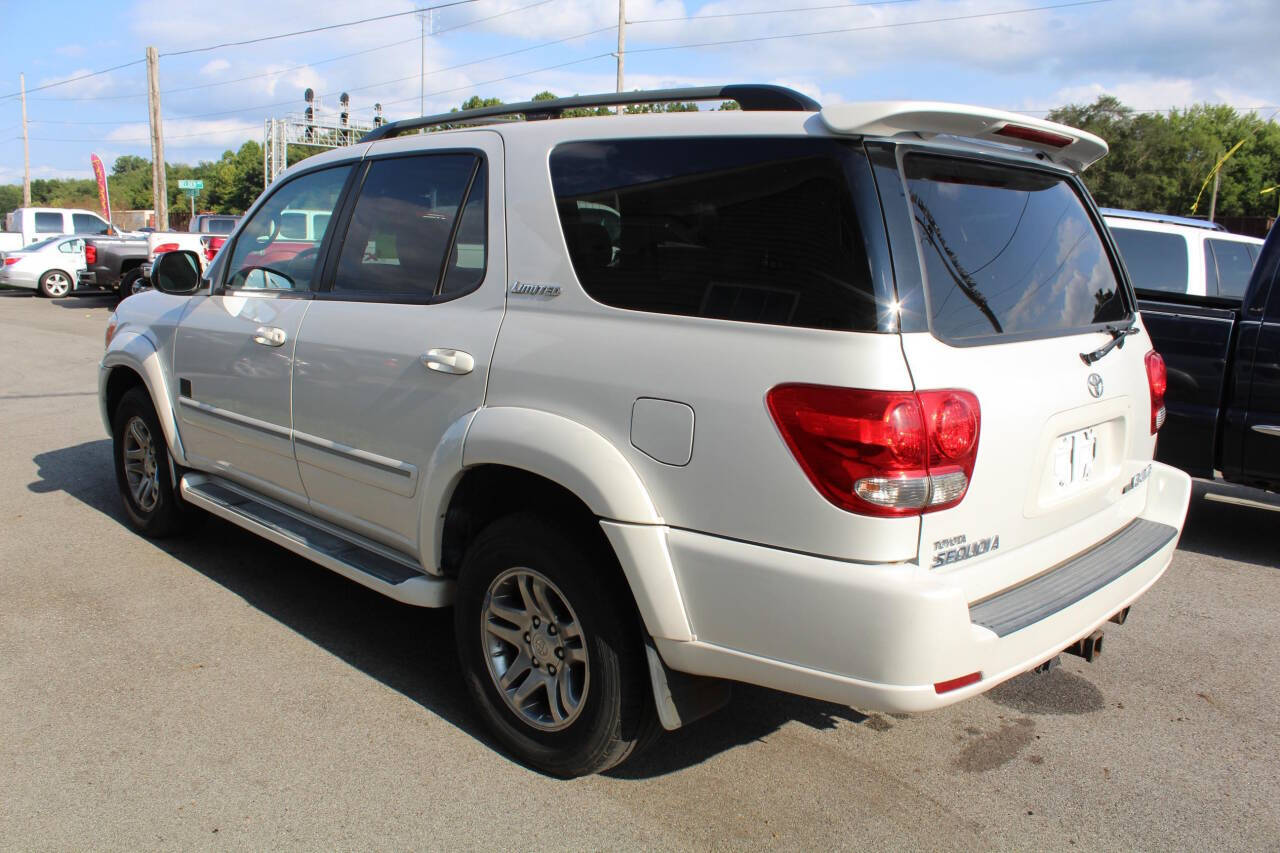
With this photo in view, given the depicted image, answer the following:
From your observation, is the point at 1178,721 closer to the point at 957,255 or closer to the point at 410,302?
the point at 957,255

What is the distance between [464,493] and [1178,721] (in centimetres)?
268

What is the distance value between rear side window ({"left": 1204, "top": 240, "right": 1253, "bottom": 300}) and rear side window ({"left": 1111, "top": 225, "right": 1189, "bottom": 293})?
24cm

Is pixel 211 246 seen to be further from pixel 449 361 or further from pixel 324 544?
pixel 449 361

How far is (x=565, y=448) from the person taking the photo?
2.79 metres

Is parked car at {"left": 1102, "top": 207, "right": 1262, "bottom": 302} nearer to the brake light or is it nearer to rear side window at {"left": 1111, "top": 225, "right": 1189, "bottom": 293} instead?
rear side window at {"left": 1111, "top": 225, "right": 1189, "bottom": 293}

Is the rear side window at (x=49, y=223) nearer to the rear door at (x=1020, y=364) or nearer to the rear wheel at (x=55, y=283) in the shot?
the rear wheel at (x=55, y=283)

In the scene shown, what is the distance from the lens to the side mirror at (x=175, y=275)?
4.59m

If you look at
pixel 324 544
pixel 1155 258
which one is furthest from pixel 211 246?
pixel 324 544

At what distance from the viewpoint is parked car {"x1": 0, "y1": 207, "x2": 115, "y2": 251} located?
25.8 meters

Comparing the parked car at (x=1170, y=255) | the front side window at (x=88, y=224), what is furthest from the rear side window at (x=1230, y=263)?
the front side window at (x=88, y=224)

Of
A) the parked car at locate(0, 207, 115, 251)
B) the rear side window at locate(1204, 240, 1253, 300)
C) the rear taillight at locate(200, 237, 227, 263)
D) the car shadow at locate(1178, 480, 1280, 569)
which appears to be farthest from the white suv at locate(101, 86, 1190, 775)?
the parked car at locate(0, 207, 115, 251)

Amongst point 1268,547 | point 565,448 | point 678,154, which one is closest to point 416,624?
point 565,448

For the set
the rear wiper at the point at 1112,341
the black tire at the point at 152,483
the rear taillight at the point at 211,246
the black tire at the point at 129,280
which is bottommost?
the black tire at the point at 152,483

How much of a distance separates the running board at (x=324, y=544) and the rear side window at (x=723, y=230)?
126 centimetres
